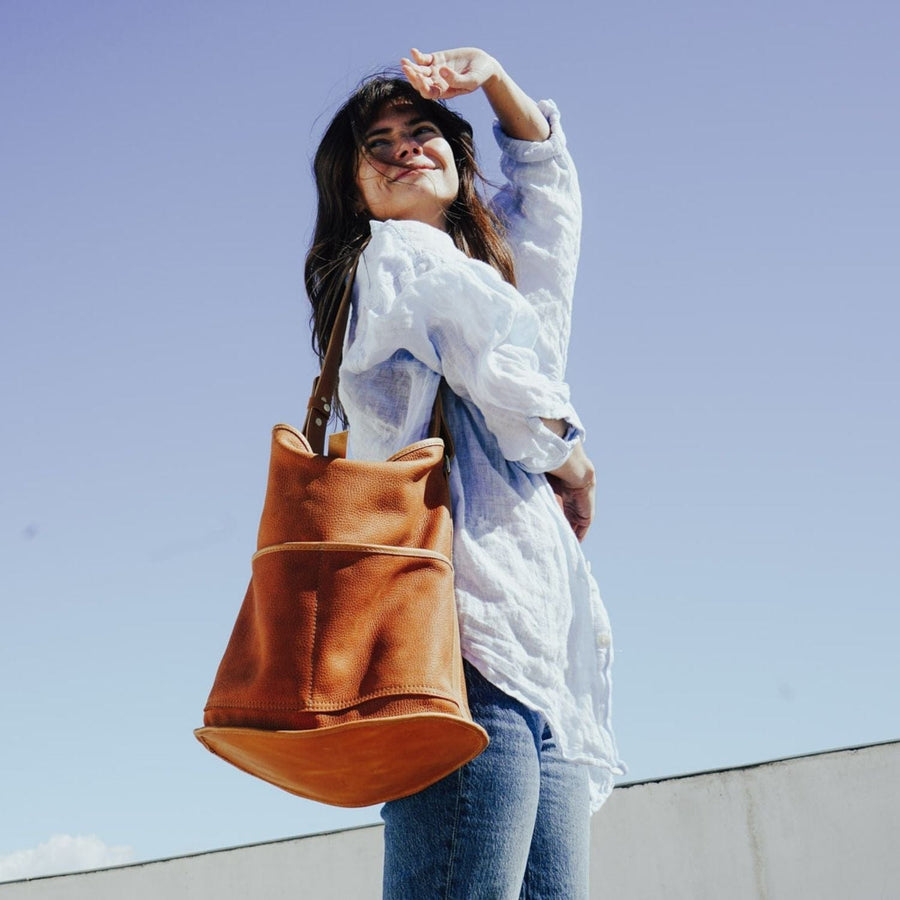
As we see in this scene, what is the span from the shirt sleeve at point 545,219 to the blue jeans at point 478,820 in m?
0.53

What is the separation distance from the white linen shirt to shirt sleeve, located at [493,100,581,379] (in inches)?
7.3

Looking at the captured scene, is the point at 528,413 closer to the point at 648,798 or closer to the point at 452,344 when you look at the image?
the point at 452,344

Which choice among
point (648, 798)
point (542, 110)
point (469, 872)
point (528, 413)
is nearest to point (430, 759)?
point (469, 872)

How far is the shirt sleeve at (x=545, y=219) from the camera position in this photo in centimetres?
143

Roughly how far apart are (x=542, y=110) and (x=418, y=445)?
0.68m

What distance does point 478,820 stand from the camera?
1005mm

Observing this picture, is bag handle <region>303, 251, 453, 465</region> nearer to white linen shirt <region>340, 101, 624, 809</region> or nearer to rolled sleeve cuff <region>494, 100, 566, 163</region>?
white linen shirt <region>340, 101, 624, 809</region>

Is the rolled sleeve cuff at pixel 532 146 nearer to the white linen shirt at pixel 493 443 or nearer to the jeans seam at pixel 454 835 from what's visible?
the white linen shirt at pixel 493 443

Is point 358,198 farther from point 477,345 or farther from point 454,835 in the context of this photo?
point 454,835

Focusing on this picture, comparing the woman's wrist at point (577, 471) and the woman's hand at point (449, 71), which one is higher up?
the woman's hand at point (449, 71)

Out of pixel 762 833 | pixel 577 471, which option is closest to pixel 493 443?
pixel 577 471

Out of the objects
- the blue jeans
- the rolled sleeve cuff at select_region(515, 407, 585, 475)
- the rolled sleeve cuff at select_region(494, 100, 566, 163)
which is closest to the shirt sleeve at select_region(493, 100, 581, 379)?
the rolled sleeve cuff at select_region(494, 100, 566, 163)

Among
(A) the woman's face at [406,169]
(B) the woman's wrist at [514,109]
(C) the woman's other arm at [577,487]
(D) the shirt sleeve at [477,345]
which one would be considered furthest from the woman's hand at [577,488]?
(B) the woman's wrist at [514,109]

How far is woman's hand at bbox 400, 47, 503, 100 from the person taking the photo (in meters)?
1.23
